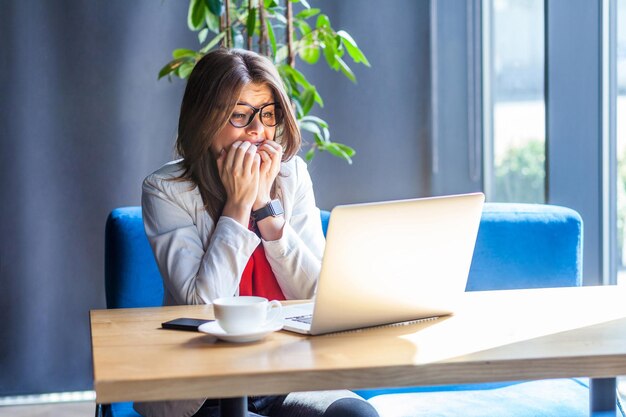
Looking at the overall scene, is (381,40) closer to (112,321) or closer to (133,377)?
(112,321)

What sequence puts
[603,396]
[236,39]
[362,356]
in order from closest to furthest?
[362,356]
[603,396]
[236,39]

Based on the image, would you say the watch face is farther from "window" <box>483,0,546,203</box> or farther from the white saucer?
"window" <box>483,0,546,203</box>

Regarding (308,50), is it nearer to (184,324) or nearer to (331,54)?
(331,54)

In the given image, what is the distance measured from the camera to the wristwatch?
6.20 feet

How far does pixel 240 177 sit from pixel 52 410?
5.98 feet

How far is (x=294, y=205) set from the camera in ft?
6.73

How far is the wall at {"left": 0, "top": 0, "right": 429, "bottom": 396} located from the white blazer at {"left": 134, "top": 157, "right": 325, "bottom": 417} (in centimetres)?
145

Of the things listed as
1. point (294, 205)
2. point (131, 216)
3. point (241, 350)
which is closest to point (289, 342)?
point (241, 350)

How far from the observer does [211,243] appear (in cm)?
176

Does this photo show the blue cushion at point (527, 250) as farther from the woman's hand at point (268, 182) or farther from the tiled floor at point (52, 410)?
the tiled floor at point (52, 410)

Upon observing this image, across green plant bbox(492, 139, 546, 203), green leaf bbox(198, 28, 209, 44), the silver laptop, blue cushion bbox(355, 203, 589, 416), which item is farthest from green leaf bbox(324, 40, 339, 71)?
the silver laptop

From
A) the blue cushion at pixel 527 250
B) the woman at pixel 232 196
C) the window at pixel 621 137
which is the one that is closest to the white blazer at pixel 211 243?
the woman at pixel 232 196

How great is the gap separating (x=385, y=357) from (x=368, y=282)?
0.57ft

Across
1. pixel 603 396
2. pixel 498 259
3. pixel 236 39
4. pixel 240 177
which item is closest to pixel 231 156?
pixel 240 177
